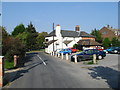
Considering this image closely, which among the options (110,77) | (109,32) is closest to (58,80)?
(110,77)

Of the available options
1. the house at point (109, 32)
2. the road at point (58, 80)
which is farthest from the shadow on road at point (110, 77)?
the house at point (109, 32)

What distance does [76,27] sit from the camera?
6869 centimetres

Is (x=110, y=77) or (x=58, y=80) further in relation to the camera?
(x=110, y=77)

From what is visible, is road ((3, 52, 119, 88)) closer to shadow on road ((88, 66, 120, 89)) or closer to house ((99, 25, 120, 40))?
shadow on road ((88, 66, 120, 89))

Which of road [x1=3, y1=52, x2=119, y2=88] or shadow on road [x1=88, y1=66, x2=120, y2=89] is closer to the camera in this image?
road [x1=3, y1=52, x2=119, y2=88]

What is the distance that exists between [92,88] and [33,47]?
6321 cm

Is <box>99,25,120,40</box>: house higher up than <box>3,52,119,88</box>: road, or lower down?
higher up

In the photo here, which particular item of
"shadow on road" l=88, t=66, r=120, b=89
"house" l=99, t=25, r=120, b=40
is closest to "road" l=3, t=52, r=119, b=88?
"shadow on road" l=88, t=66, r=120, b=89

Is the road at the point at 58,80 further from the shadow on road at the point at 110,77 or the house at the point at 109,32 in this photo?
the house at the point at 109,32

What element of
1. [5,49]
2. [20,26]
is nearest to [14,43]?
[5,49]

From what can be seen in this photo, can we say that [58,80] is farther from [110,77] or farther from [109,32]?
[109,32]

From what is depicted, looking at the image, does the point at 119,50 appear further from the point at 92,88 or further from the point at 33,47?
the point at 33,47

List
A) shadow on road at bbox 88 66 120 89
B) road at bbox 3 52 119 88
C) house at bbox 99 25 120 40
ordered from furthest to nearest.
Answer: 1. house at bbox 99 25 120 40
2. shadow on road at bbox 88 66 120 89
3. road at bbox 3 52 119 88

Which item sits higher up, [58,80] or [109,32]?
[109,32]
